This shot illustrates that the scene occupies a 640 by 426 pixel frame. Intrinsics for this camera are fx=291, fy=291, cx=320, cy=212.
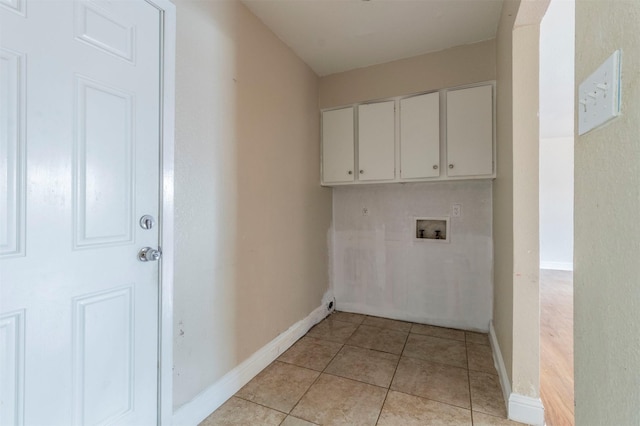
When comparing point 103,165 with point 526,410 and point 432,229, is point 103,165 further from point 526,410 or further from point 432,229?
point 432,229

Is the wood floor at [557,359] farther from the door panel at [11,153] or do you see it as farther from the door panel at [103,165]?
the door panel at [11,153]

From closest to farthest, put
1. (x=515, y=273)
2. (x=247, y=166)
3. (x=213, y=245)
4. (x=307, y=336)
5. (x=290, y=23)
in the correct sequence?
(x=515, y=273), (x=213, y=245), (x=247, y=166), (x=290, y=23), (x=307, y=336)

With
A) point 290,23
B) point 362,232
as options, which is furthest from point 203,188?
point 362,232

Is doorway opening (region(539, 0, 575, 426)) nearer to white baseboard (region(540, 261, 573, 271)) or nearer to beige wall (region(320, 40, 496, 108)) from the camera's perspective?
white baseboard (region(540, 261, 573, 271))

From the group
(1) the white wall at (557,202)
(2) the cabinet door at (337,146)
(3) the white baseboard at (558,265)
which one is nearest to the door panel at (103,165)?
(2) the cabinet door at (337,146)

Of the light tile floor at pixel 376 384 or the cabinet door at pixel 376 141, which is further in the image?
the cabinet door at pixel 376 141

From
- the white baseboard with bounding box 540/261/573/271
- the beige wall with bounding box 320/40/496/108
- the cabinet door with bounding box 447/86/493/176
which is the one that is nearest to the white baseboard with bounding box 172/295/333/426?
the cabinet door with bounding box 447/86/493/176

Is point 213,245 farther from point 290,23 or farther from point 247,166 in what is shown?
point 290,23

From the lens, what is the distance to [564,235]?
5.65 m

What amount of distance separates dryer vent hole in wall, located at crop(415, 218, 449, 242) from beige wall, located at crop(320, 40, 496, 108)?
1.18 m

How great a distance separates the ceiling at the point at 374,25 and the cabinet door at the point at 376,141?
45 cm

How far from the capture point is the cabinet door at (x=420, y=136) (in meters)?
2.43

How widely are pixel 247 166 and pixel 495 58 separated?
208 centimetres

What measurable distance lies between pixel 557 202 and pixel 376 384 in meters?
5.84
